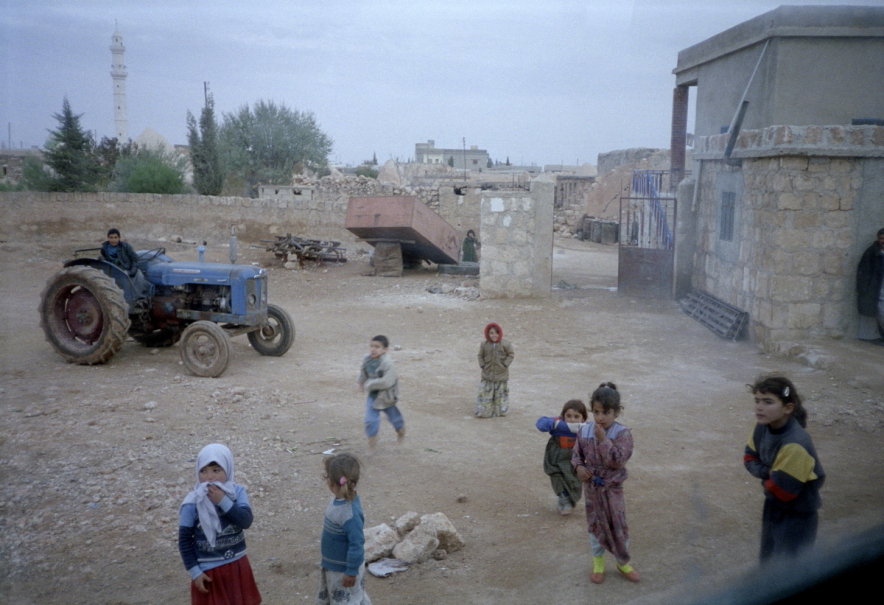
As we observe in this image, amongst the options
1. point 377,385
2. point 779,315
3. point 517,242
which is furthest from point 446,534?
point 517,242

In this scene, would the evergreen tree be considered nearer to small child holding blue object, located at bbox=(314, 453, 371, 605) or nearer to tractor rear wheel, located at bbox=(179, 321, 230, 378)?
tractor rear wheel, located at bbox=(179, 321, 230, 378)

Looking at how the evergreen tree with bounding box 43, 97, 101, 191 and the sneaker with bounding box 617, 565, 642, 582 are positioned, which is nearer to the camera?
the sneaker with bounding box 617, 565, 642, 582

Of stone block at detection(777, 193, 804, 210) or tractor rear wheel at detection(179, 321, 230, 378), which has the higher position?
stone block at detection(777, 193, 804, 210)

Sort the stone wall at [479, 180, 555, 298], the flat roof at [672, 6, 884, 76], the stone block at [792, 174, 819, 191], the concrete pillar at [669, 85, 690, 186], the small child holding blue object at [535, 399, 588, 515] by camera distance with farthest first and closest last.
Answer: the concrete pillar at [669, 85, 690, 186] < the stone wall at [479, 180, 555, 298] < the stone block at [792, 174, 819, 191] < the flat roof at [672, 6, 884, 76] < the small child holding blue object at [535, 399, 588, 515]

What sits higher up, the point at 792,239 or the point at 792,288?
the point at 792,239

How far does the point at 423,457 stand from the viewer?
5.52m

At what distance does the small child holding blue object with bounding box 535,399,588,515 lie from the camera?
14.0 ft

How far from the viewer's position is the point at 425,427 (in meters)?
6.29

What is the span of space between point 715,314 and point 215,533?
944 centimetres

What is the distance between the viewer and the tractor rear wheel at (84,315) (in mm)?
7824

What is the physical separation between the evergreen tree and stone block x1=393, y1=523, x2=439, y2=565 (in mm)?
24551

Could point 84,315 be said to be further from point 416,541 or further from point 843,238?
point 843,238

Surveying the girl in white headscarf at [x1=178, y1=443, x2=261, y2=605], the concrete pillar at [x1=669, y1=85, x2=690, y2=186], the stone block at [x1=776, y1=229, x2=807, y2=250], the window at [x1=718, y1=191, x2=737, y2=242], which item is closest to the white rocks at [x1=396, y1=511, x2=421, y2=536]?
the girl in white headscarf at [x1=178, y1=443, x2=261, y2=605]

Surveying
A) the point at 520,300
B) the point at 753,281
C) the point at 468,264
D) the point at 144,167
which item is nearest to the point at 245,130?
the point at 144,167
